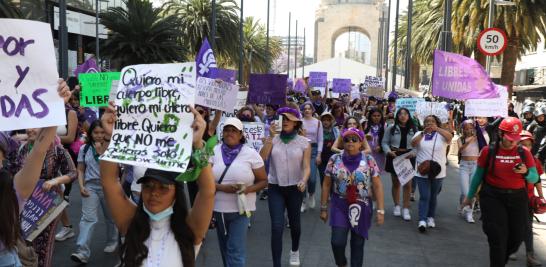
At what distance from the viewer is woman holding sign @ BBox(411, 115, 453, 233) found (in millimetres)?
8203

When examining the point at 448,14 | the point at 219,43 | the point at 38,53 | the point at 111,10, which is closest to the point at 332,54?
the point at 219,43

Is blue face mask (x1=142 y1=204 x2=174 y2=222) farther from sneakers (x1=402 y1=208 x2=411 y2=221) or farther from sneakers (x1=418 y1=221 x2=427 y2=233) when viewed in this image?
sneakers (x1=402 y1=208 x2=411 y2=221)

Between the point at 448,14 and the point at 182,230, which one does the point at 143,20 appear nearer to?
the point at 448,14

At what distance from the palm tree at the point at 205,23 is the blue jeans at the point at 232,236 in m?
26.6

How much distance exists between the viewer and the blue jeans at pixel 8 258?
307 cm

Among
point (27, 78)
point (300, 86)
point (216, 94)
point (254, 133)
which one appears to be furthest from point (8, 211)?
point (300, 86)

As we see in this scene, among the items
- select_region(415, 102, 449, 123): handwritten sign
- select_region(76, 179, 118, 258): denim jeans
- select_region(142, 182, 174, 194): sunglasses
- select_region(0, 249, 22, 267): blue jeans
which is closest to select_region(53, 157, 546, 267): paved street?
select_region(76, 179, 118, 258): denim jeans

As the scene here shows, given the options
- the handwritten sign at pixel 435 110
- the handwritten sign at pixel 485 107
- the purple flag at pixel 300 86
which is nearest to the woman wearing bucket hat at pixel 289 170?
the handwritten sign at pixel 435 110

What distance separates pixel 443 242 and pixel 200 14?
2669 centimetres

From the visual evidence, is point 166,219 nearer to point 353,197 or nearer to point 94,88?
point 353,197

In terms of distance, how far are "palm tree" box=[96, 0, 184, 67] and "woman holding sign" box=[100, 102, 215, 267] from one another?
75.1ft

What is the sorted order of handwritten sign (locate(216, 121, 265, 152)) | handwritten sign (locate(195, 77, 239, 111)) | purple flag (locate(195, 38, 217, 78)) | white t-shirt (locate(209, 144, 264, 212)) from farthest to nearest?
purple flag (locate(195, 38, 217, 78)), handwritten sign (locate(216, 121, 265, 152)), handwritten sign (locate(195, 77, 239, 111)), white t-shirt (locate(209, 144, 264, 212))

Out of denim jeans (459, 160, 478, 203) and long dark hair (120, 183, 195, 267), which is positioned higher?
long dark hair (120, 183, 195, 267)

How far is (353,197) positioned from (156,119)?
2.88m
